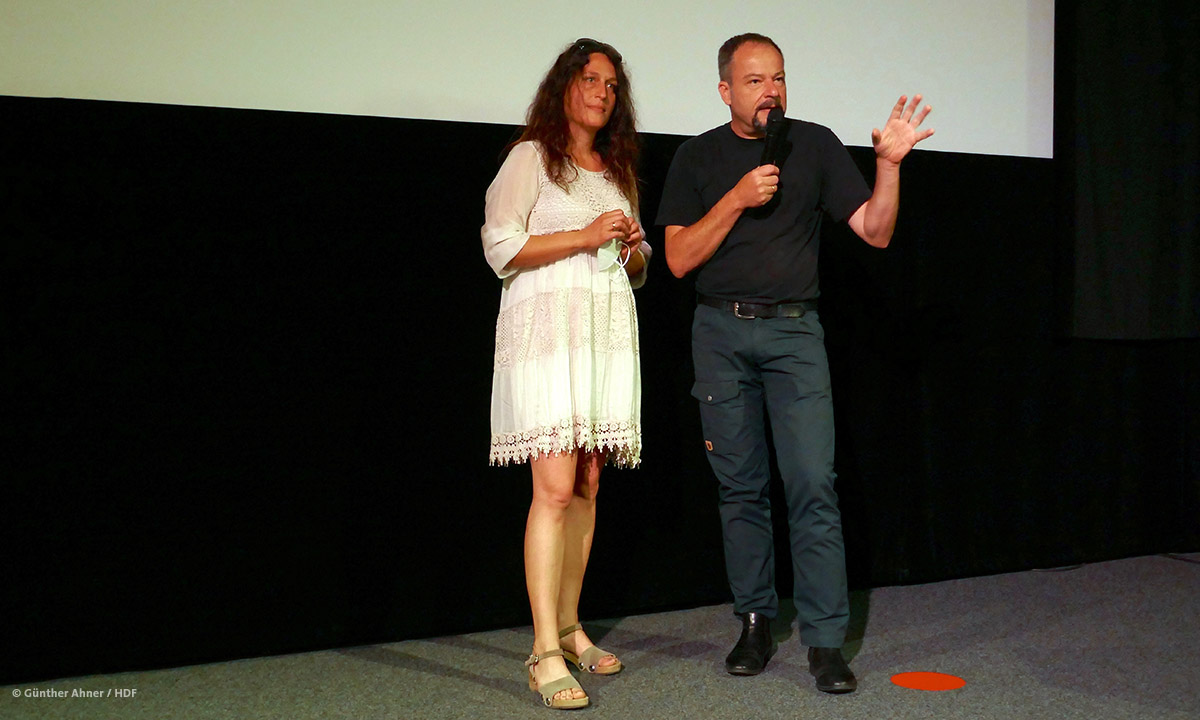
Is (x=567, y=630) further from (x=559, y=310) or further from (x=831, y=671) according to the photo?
(x=559, y=310)

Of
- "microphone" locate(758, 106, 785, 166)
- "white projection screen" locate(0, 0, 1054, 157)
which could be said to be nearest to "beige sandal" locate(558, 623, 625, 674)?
"microphone" locate(758, 106, 785, 166)

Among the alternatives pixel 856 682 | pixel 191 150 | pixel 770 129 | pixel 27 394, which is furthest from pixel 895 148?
pixel 27 394

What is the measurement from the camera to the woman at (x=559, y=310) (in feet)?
7.77

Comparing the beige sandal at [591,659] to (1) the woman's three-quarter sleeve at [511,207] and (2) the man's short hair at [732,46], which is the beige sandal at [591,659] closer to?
(1) the woman's three-quarter sleeve at [511,207]

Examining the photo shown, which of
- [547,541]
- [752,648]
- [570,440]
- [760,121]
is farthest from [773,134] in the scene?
[752,648]

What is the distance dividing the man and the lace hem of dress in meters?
0.27

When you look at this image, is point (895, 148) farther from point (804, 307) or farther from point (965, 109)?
point (965, 109)

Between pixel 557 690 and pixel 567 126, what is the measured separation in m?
1.32

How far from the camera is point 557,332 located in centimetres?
238

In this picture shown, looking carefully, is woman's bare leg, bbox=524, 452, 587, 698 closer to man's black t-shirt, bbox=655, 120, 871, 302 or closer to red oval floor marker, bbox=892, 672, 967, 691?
man's black t-shirt, bbox=655, 120, 871, 302

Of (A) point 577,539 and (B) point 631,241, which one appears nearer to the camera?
(B) point 631,241

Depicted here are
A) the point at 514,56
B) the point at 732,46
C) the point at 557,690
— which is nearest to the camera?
the point at 557,690

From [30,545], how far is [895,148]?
2.35 m

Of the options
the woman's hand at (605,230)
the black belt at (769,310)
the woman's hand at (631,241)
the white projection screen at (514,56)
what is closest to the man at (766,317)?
the black belt at (769,310)
